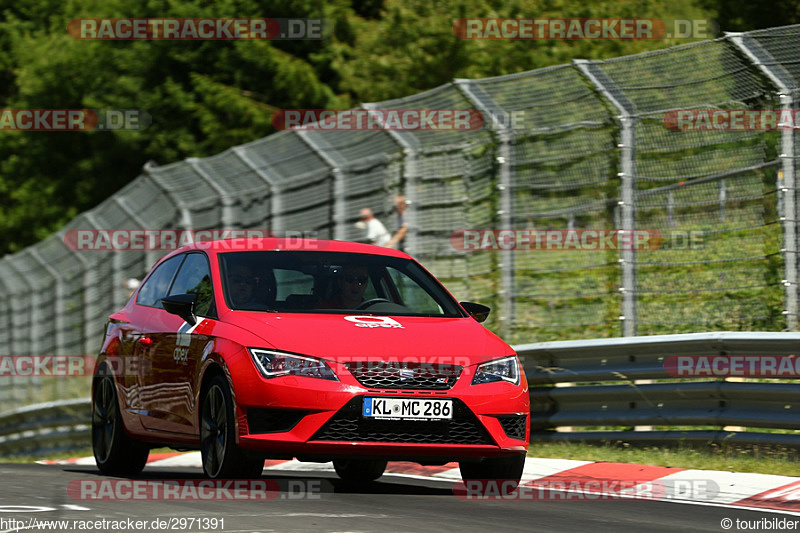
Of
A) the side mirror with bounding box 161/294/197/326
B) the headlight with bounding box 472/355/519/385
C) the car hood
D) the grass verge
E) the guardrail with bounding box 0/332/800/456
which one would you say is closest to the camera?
the car hood

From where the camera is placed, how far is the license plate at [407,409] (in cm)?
835

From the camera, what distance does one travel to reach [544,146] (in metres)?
13.3

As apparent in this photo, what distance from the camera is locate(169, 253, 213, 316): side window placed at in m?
9.46

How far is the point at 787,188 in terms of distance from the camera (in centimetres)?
1106

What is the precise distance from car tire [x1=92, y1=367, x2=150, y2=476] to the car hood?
200 centimetres

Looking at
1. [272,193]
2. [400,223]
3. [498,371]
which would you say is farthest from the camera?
[272,193]

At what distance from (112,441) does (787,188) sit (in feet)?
16.9

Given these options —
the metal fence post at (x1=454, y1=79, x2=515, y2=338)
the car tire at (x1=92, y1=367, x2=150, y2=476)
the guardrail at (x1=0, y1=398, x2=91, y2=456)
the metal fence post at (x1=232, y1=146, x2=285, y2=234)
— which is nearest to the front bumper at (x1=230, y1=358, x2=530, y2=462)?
the car tire at (x1=92, y1=367, x2=150, y2=476)

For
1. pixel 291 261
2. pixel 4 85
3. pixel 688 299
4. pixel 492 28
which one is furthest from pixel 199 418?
pixel 4 85

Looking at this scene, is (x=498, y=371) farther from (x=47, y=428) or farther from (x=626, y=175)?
(x=47, y=428)

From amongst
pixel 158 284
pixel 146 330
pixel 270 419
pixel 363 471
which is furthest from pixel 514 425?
pixel 158 284

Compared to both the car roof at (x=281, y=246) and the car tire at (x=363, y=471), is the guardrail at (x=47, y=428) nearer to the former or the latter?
the car tire at (x=363, y=471)

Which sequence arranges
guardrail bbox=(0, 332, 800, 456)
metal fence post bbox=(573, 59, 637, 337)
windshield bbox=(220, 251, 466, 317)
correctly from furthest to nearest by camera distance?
metal fence post bbox=(573, 59, 637, 337) → guardrail bbox=(0, 332, 800, 456) → windshield bbox=(220, 251, 466, 317)

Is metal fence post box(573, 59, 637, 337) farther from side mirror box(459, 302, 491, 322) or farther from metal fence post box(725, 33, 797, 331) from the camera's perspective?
side mirror box(459, 302, 491, 322)
